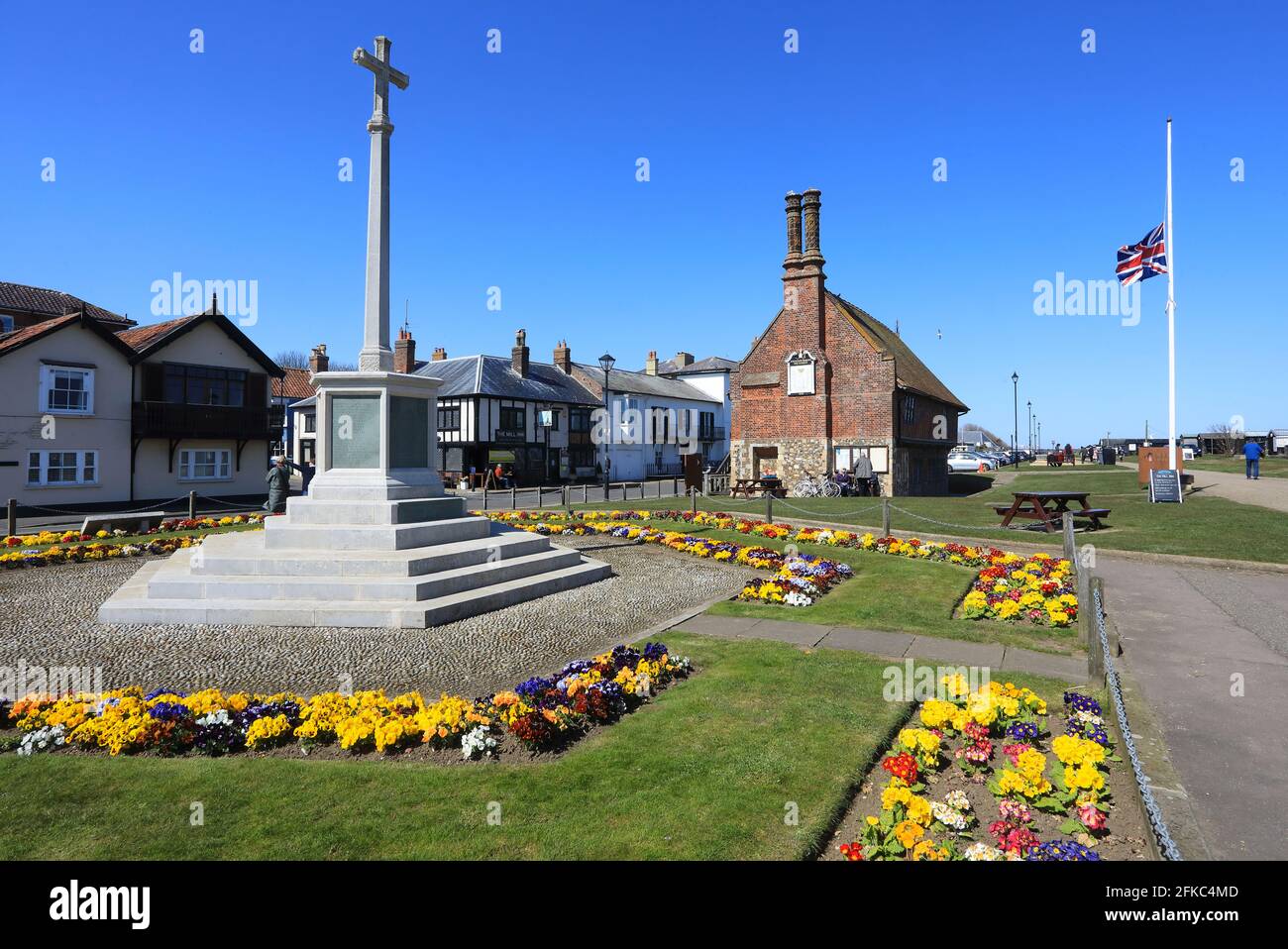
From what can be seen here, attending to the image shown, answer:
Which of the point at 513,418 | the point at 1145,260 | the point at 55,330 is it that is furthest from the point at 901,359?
the point at 55,330

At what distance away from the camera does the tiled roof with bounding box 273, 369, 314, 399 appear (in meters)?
56.1

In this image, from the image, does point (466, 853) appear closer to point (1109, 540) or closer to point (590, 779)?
Answer: point (590, 779)

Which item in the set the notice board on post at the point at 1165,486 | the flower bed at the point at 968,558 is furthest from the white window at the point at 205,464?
the notice board on post at the point at 1165,486

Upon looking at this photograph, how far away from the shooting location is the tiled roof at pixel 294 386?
56062 millimetres

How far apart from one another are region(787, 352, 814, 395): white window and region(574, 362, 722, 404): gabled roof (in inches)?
740

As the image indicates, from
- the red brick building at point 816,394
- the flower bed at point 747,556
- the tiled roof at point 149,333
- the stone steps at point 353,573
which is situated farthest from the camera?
the red brick building at point 816,394

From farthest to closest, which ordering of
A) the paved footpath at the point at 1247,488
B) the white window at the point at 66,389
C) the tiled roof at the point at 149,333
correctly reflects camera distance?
the tiled roof at the point at 149,333 < the white window at the point at 66,389 < the paved footpath at the point at 1247,488

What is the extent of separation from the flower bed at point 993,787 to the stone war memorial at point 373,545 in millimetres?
6298

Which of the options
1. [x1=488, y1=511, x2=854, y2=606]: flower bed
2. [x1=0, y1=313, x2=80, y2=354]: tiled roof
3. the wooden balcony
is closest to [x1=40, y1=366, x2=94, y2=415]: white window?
[x1=0, y1=313, x2=80, y2=354]: tiled roof

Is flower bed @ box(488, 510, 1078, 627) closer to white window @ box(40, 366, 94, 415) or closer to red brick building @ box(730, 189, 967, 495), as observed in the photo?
red brick building @ box(730, 189, 967, 495)

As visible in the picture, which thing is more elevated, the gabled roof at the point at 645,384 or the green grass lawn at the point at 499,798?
the gabled roof at the point at 645,384

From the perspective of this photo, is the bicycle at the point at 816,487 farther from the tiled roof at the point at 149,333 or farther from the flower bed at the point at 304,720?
the tiled roof at the point at 149,333

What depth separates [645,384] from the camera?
6047cm
